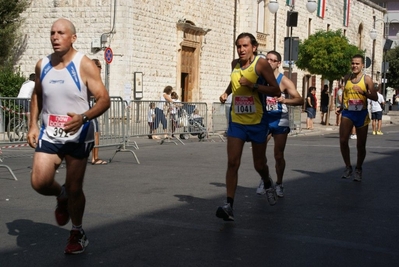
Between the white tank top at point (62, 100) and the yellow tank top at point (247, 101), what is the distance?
2.23 meters

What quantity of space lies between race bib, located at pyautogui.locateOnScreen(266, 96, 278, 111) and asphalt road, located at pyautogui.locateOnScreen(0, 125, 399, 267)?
1139 mm

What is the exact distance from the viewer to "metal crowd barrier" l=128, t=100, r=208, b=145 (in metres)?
18.1

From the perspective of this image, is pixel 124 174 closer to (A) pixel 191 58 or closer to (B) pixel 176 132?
(B) pixel 176 132

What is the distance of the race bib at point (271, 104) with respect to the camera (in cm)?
952

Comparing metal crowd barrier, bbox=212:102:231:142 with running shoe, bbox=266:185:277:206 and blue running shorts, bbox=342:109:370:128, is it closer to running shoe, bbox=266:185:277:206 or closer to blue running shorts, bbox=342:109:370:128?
blue running shorts, bbox=342:109:370:128

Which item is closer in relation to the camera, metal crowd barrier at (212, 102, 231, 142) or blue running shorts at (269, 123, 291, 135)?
blue running shorts at (269, 123, 291, 135)

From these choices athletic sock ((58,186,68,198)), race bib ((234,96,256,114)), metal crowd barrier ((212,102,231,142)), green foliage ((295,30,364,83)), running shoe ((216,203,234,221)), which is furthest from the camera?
green foliage ((295,30,364,83))

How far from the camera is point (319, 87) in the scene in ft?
171

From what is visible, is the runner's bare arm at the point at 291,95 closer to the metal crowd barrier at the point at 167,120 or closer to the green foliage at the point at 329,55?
the metal crowd barrier at the point at 167,120

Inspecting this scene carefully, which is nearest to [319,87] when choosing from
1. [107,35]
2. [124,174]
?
[107,35]

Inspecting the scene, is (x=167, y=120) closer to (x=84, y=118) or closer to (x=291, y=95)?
(x=291, y=95)

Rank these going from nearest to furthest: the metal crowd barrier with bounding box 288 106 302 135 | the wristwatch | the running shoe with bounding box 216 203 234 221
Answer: the wristwatch → the running shoe with bounding box 216 203 234 221 → the metal crowd barrier with bounding box 288 106 302 135

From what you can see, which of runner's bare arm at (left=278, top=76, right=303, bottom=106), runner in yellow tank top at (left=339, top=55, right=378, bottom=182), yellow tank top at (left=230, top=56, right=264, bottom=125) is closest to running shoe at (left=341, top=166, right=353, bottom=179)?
runner in yellow tank top at (left=339, top=55, right=378, bottom=182)

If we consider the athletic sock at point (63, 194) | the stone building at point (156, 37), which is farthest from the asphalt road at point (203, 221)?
the stone building at point (156, 37)
